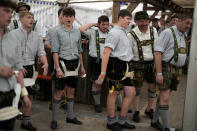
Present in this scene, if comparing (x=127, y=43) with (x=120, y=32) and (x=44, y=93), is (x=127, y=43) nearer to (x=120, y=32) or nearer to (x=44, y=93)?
(x=120, y=32)

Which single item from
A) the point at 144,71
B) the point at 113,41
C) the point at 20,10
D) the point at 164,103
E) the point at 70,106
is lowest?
the point at 70,106

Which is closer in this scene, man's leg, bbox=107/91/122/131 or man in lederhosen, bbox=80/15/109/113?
man's leg, bbox=107/91/122/131

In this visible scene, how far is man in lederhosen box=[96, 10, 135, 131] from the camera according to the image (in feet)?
11.0

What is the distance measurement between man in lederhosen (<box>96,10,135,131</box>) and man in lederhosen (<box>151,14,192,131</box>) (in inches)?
17.7

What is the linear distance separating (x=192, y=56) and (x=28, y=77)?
235 centimetres

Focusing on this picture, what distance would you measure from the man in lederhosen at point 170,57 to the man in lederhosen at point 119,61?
0.45 m

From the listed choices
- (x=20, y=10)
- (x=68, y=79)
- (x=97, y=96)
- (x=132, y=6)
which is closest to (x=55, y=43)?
(x=68, y=79)

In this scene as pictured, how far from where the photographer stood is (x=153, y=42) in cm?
383

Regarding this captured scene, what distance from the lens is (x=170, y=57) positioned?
322 centimetres

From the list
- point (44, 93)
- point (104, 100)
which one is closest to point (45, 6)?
point (44, 93)

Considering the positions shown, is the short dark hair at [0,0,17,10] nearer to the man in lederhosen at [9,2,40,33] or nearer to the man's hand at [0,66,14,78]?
the man's hand at [0,66,14,78]

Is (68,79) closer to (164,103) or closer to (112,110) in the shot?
(112,110)

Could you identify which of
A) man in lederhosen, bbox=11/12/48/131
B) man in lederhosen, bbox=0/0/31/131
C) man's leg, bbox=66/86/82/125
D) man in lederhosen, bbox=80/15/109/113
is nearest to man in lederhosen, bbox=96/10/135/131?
man's leg, bbox=66/86/82/125

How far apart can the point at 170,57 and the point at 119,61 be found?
75cm
